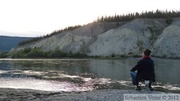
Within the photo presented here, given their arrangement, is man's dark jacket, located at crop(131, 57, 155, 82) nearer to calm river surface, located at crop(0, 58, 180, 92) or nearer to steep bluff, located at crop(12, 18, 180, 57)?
calm river surface, located at crop(0, 58, 180, 92)

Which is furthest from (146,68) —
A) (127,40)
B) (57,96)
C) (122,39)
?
(122,39)

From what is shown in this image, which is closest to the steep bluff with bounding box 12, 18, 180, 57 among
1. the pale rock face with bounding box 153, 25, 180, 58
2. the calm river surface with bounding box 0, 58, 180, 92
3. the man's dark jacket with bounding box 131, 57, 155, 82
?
the pale rock face with bounding box 153, 25, 180, 58

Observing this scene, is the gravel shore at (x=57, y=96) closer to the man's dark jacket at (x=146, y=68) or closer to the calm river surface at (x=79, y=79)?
the man's dark jacket at (x=146, y=68)

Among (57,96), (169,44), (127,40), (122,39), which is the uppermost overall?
(122,39)

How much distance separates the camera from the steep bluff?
284 feet

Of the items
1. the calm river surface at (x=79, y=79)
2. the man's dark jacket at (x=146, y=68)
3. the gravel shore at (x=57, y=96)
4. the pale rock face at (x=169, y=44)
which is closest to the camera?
the gravel shore at (x=57, y=96)

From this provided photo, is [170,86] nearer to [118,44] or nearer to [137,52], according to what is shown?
[137,52]

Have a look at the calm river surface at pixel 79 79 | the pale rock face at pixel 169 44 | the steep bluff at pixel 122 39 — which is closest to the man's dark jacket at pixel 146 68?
the calm river surface at pixel 79 79

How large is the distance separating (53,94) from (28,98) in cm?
218

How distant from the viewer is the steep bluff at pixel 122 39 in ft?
284

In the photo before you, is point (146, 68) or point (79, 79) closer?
point (146, 68)

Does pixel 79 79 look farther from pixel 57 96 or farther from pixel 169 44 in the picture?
pixel 169 44

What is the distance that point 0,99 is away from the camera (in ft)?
64.9

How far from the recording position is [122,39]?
97125 mm
